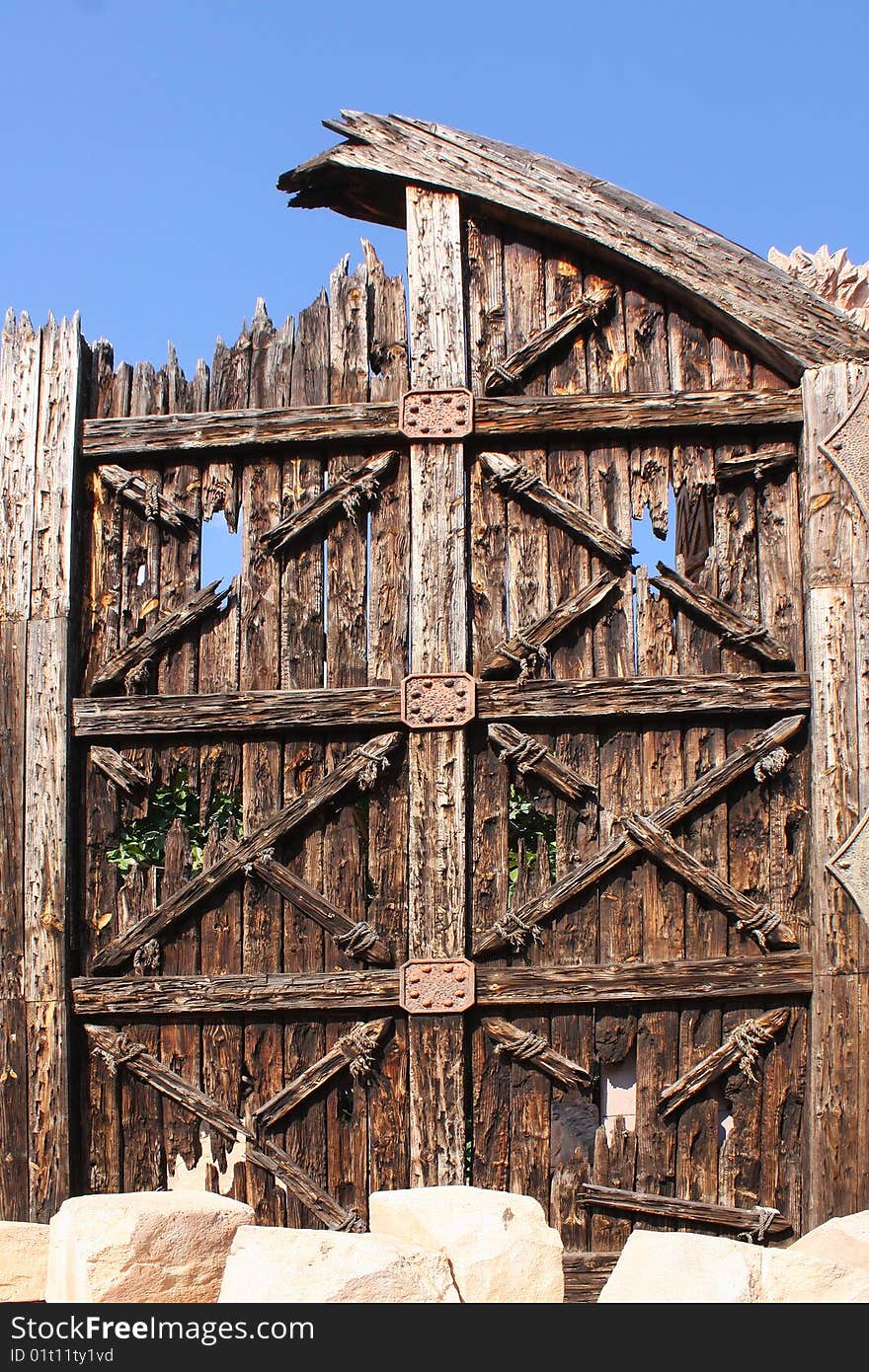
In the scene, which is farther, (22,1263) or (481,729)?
(481,729)

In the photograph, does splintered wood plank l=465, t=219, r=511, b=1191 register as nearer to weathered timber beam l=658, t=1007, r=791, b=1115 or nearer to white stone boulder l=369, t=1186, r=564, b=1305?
weathered timber beam l=658, t=1007, r=791, b=1115

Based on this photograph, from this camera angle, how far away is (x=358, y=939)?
5.74 meters

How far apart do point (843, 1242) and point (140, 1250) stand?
8.12 feet

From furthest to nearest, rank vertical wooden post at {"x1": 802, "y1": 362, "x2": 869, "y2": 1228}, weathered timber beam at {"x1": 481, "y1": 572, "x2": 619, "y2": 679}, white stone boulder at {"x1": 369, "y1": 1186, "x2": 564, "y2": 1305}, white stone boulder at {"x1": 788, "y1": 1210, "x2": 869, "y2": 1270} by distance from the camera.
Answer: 1. weathered timber beam at {"x1": 481, "y1": 572, "x2": 619, "y2": 679}
2. vertical wooden post at {"x1": 802, "y1": 362, "x2": 869, "y2": 1228}
3. white stone boulder at {"x1": 788, "y1": 1210, "x2": 869, "y2": 1270}
4. white stone boulder at {"x1": 369, "y1": 1186, "x2": 564, "y2": 1305}

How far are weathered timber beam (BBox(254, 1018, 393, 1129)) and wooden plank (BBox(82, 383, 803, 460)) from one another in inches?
114

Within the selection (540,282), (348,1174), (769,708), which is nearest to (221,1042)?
(348,1174)

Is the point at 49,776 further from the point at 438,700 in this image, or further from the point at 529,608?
the point at 529,608

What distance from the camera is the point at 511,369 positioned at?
5.98 meters

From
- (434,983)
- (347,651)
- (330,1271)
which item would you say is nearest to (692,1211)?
(434,983)

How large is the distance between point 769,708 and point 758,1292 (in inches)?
111

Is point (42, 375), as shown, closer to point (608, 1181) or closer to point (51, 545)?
point (51, 545)

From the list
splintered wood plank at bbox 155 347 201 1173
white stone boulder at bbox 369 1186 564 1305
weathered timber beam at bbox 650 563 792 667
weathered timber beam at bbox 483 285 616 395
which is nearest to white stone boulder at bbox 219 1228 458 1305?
white stone boulder at bbox 369 1186 564 1305

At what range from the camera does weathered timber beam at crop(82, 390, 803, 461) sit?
5914 millimetres

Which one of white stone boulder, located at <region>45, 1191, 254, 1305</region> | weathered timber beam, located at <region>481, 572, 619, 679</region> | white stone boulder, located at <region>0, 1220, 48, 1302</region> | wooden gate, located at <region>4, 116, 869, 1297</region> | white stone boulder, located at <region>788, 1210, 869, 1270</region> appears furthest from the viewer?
weathered timber beam, located at <region>481, 572, 619, 679</region>
